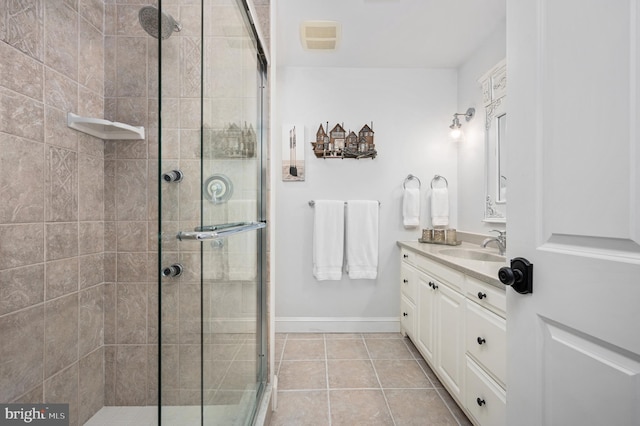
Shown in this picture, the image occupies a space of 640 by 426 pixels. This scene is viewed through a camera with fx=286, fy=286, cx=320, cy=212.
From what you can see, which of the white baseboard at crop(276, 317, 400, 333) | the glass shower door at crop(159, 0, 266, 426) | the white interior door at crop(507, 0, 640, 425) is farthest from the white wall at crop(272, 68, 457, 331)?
the white interior door at crop(507, 0, 640, 425)

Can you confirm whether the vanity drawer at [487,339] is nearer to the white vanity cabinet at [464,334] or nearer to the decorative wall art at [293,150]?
the white vanity cabinet at [464,334]

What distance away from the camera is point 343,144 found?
269 cm

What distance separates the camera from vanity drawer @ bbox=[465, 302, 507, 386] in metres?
1.19

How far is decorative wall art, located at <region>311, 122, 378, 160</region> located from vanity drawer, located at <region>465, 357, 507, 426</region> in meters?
1.83

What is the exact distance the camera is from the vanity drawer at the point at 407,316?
7.55 ft

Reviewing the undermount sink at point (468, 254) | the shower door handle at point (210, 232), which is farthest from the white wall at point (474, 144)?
the shower door handle at point (210, 232)

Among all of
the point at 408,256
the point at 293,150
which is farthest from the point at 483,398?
the point at 293,150

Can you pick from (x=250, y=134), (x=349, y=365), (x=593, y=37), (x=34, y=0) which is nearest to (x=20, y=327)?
(x=250, y=134)

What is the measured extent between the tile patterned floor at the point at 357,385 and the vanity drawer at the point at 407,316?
0.14 meters

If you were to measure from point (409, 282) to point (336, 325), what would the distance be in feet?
2.71

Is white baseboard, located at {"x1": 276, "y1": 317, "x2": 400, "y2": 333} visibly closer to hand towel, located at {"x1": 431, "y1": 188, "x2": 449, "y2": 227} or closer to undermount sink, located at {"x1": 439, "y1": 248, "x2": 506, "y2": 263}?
undermount sink, located at {"x1": 439, "y1": 248, "x2": 506, "y2": 263}

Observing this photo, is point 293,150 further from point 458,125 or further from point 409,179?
point 458,125

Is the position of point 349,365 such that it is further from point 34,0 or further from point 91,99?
point 34,0

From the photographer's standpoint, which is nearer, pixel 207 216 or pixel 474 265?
pixel 207 216
